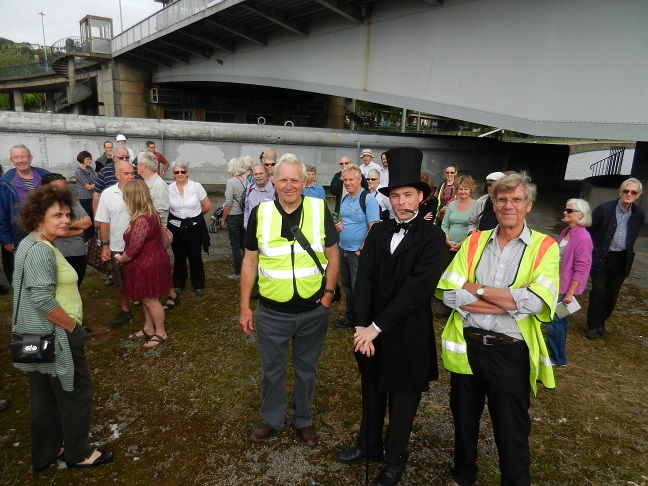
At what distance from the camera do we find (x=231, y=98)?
2961 cm

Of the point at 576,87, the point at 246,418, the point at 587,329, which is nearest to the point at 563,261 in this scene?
the point at 587,329

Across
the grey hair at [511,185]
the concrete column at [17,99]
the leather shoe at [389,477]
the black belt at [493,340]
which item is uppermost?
the concrete column at [17,99]

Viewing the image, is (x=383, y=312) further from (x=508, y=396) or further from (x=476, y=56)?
(x=476, y=56)

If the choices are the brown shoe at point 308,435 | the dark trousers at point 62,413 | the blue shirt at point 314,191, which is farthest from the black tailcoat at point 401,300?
the blue shirt at point 314,191

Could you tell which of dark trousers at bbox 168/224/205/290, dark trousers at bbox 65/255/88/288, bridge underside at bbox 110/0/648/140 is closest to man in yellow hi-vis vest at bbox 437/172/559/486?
dark trousers at bbox 168/224/205/290

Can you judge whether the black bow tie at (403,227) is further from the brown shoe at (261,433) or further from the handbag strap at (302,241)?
the brown shoe at (261,433)

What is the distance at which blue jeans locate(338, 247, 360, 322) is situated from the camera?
15.1 feet

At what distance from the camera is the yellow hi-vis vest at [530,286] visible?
224 centimetres

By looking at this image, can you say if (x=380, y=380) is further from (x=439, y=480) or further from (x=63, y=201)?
(x=63, y=201)

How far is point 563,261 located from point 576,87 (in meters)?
7.22

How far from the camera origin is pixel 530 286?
2.20 m

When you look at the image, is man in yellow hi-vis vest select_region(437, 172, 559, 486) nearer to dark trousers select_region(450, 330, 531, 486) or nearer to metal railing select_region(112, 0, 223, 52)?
dark trousers select_region(450, 330, 531, 486)

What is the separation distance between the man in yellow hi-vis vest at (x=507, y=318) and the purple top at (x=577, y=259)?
1.78m

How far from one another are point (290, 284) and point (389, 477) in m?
1.35
